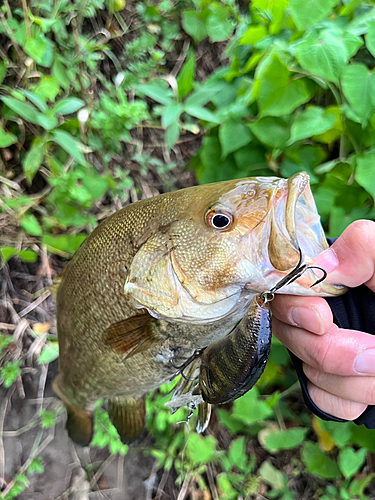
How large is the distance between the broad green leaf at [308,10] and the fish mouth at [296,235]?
75cm

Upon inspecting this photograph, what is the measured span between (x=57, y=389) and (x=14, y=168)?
1.14 metres

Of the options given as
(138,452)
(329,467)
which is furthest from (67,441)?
(329,467)

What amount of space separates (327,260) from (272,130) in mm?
782

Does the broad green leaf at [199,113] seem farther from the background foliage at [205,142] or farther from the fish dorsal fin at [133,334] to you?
the fish dorsal fin at [133,334]

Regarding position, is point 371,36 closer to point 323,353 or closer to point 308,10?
point 308,10

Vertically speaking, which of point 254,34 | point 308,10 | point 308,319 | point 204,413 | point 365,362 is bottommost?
point 204,413

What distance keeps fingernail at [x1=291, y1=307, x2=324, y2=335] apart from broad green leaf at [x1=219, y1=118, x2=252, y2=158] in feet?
2.91

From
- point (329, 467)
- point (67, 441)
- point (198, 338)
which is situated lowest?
point (329, 467)

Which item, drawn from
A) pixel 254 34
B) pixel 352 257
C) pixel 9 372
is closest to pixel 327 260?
pixel 352 257

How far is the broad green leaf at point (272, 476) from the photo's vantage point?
1947mm

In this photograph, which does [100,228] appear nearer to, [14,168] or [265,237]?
[265,237]

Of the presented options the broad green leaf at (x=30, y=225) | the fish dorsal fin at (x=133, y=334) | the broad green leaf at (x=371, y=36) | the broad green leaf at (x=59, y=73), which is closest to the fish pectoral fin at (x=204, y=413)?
the fish dorsal fin at (x=133, y=334)

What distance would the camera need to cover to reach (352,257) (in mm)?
813

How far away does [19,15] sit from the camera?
66.0 inches
